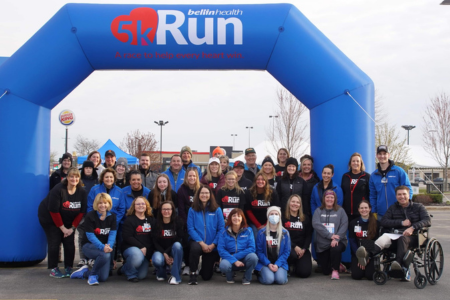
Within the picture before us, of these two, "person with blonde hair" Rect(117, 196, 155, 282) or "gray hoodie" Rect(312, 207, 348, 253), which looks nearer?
"person with blonde hair" Rect(117, 196, 155, 282)

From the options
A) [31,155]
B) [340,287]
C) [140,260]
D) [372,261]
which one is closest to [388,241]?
[372,261]

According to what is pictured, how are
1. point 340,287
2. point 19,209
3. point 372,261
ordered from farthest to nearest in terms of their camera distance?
1. point 19,209
2. point 372,261
3. point 340,287

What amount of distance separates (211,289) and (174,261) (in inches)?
28.1

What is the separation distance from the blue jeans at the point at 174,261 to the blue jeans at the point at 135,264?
180 mm

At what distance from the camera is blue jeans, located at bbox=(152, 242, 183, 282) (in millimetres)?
6613

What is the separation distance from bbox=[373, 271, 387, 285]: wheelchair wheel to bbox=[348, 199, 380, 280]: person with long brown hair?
217 mm

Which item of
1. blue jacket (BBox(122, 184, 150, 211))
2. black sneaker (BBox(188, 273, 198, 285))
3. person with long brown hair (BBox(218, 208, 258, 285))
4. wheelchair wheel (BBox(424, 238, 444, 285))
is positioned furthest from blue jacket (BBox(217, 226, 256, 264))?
wheelchair wheel (BBox(424, 238, 444, 285))

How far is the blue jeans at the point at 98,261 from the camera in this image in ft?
21.5

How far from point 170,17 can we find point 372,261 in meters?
4.90

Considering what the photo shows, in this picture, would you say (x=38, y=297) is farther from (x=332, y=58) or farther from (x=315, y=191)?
(x=332, y=58)

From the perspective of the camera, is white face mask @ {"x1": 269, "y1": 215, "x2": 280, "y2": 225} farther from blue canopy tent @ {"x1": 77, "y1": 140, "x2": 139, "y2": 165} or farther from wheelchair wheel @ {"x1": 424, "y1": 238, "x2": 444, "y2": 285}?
blue canopy tent @ {"x1": 77, "y1": 140, "x2": 139, "y2": 165}

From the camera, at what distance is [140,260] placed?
262 inches

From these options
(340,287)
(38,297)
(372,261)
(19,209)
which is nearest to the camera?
(38,297)

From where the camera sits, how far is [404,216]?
6672 mm
